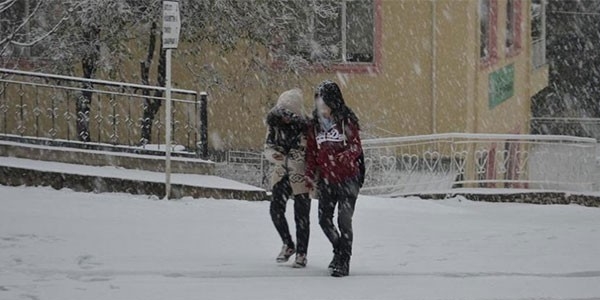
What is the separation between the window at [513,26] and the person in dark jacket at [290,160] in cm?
1666

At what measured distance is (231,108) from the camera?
1888cm

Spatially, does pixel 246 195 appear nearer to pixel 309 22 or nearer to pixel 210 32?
pixel 210 32

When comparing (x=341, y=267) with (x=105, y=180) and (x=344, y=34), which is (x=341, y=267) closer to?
(x=105, y=180)

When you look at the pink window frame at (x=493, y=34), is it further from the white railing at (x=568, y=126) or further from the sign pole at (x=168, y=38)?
the white railing at (x=568, y=126)

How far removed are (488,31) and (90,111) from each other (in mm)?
9682

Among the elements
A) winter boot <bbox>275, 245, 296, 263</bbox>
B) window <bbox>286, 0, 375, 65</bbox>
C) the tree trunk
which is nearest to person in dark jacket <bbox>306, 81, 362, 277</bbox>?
winter boot <bbox>275, 245, 296, 263</bbox>

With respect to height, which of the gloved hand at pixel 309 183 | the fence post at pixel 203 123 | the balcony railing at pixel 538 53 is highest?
the balcony railing at pixel 538 53

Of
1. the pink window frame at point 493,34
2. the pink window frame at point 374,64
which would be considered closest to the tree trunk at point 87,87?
the pink window frame at point 374,64

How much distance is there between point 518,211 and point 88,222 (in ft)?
23.2

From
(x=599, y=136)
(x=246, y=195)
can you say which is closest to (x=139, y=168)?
(x=246, y=195)

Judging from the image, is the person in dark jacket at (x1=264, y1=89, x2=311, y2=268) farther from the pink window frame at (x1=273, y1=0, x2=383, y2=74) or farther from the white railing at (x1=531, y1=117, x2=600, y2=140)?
the white railing at (x1=531, y1=117, x2=600, y2=140)

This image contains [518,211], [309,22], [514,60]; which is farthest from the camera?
[514,60]

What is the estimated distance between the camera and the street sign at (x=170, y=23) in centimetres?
1308

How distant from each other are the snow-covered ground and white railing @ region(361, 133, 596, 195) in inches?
79.2
